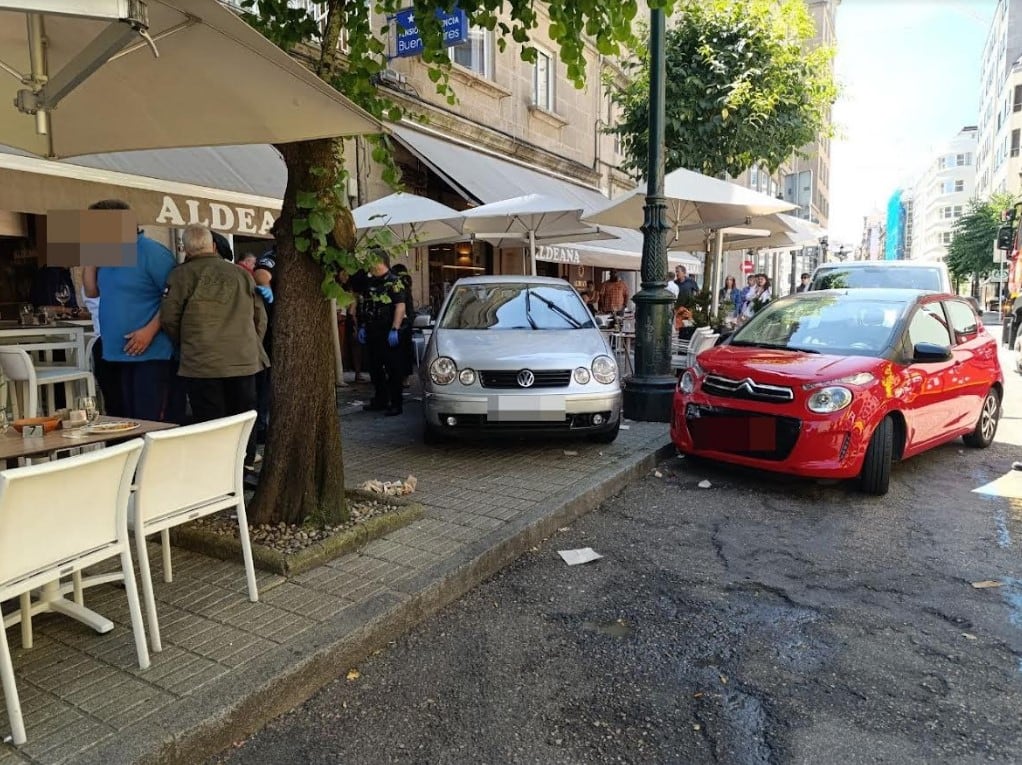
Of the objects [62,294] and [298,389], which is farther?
[62,294]

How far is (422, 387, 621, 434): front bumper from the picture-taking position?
579 cm

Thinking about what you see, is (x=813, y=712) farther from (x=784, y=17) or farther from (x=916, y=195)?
(x=916, y=195)

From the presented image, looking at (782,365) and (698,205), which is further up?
(698,205)

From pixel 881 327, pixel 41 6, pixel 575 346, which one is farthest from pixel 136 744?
pixel 881 327

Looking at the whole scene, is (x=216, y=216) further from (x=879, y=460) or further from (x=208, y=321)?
(x=879, y=460)

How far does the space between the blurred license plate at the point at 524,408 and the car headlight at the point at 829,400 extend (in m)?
1.90

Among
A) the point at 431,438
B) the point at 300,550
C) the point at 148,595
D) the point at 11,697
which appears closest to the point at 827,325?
the point at 431,438

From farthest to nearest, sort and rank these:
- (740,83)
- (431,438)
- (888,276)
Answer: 1. (740,83)
2. (888,276)
3. (431,438)

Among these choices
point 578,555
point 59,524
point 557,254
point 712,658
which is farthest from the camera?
point 557,254

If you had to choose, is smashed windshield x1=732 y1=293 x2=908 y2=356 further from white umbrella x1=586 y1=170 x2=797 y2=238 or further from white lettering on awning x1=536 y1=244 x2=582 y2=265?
white lettering on awning x1=536 y1=244 x2=582 y2=265

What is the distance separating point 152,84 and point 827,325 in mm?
5282

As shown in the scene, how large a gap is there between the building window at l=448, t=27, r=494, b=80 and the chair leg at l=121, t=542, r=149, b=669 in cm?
1356

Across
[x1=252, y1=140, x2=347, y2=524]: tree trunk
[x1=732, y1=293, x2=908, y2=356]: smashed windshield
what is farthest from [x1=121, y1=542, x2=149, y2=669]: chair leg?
[x1=732, y1=293, x2=908, y2=356]: smashed windshield

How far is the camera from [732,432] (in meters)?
5.51
